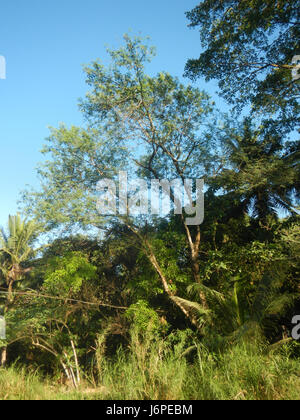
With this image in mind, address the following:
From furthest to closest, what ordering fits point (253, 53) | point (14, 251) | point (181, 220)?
1. point (14, 251)
2. point (181, 220)
3. point (253, 53)

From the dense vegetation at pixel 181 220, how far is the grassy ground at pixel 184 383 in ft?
10.5

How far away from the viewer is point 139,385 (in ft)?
12.2

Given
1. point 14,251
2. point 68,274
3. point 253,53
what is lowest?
point 68,274

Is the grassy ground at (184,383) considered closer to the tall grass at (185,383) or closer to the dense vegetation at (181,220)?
the tall grass at (185,383)

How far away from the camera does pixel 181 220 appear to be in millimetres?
12727

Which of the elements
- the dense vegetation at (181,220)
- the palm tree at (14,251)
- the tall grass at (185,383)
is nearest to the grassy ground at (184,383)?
the tall grass at (185,383)

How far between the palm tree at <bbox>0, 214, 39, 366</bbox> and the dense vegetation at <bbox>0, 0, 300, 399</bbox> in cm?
22

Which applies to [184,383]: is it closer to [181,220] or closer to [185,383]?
[185,383]

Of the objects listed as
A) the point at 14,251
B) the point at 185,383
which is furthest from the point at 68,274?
the point at 185,383

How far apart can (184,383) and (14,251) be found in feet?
47.9

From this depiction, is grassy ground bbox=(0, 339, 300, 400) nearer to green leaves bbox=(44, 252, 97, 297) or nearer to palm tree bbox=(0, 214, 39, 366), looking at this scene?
green leaves bbox=(44, 252, 97, 297)

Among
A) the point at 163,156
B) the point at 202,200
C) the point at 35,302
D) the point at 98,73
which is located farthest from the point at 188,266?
the point at 98,73

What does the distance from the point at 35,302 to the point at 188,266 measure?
6.77m
